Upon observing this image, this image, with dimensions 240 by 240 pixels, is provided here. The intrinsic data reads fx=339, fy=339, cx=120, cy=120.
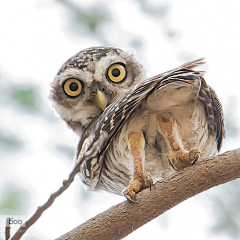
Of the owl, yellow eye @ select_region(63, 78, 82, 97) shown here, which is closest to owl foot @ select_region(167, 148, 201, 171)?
the owl

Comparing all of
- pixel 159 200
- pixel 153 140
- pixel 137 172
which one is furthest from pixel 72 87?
pixel 159 200

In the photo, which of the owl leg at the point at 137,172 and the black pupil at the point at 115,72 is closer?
the owl leg at the point at 137,172

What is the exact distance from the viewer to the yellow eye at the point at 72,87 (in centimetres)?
352

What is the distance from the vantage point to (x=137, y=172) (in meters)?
2.21

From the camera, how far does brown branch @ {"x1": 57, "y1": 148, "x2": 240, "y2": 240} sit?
6.15 ft

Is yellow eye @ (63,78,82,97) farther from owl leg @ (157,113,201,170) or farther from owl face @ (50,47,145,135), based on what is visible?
owl leg @ (157,113,201,170)

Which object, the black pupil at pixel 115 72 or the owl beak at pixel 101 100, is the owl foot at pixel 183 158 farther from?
the black pupil at pixel 115 72

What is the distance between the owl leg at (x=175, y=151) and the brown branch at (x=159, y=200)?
96mm

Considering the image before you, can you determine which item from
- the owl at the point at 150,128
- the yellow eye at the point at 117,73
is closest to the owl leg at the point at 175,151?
the owl at the point at 150,128

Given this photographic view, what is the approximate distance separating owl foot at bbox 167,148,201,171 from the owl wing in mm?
412

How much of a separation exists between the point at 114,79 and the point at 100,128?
3.91 feet

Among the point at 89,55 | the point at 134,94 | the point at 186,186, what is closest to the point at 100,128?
the point at 134,94

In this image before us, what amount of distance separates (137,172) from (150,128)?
0.45 metres

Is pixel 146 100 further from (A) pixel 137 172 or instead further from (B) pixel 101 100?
(B) pixel 101 100
